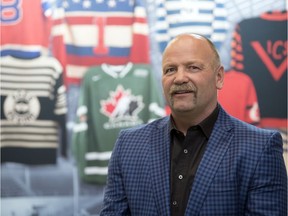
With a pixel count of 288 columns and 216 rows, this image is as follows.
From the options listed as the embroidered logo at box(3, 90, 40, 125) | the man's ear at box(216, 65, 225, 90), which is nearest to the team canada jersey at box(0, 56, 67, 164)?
the embroidered logo at box(3, 90, 40, 125)

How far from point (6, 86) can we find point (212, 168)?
1.69 m

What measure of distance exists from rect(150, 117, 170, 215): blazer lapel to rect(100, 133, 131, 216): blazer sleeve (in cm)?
13

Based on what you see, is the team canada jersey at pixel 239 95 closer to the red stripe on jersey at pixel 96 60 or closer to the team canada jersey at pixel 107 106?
the team canada jersey at pixel 107 106

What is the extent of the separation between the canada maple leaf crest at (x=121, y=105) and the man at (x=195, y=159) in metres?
1.09

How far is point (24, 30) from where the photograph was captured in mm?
2510

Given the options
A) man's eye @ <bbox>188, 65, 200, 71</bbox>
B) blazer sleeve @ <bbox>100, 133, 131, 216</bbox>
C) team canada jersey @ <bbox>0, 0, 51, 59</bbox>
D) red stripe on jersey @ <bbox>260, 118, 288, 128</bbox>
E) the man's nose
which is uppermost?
team canada jersey @ <bbox>0, 0, 51, 59</bbox>

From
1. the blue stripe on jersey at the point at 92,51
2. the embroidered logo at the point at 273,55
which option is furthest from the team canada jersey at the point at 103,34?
the embroidered logo at the point at 273,55

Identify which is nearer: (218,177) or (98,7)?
(218,177)

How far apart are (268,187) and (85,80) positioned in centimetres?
155

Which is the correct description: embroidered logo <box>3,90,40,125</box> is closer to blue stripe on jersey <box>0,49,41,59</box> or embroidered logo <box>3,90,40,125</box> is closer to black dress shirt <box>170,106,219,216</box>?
blue stripe on jersey <box>0,49,41,59</box>

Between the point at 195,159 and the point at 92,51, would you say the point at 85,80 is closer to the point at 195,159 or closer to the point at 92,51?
the point at 92,51

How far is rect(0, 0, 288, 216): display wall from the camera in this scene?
2.50 m

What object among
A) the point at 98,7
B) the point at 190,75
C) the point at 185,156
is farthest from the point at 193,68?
the point at 98,7

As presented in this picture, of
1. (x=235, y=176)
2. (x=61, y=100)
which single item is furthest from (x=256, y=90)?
(x=235, y=176)
